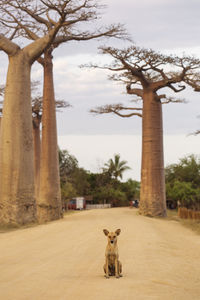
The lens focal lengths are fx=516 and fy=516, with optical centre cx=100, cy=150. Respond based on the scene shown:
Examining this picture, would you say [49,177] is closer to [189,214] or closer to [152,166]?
[152,166]

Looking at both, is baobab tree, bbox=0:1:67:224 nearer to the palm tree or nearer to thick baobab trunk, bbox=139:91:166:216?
thick baobab trunk, bbox=139:91:166:216

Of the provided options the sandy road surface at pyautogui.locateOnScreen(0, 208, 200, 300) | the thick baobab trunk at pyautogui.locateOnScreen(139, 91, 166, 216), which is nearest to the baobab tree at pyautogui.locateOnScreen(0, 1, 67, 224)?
the sandy road surface at pyautogui.locateOnScreen(0, 208, 200, 300)

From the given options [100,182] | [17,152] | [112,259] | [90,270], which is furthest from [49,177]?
[100,182]

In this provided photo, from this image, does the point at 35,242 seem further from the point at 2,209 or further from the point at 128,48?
the point at 128,48

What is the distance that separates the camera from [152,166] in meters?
18.7

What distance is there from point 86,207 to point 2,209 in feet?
82.9

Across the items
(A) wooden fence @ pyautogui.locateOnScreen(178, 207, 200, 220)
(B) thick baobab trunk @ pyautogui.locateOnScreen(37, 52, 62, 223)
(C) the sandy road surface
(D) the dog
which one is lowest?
(C) the sandy road surface

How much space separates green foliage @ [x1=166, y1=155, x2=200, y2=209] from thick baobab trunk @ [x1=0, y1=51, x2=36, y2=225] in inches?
744

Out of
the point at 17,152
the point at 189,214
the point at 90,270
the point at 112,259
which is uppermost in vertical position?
the point at 17,152

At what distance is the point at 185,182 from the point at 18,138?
2088 centimetres

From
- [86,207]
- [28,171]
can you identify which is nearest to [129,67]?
[28,171]

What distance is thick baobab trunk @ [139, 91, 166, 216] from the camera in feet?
61.3

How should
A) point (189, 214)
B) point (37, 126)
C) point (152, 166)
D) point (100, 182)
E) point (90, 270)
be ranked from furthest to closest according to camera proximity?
point (100, 182)
point (37, 126)
point (189, 214)
point (152, 166)
point (90, 270)

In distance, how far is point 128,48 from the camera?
1834 centimetres
